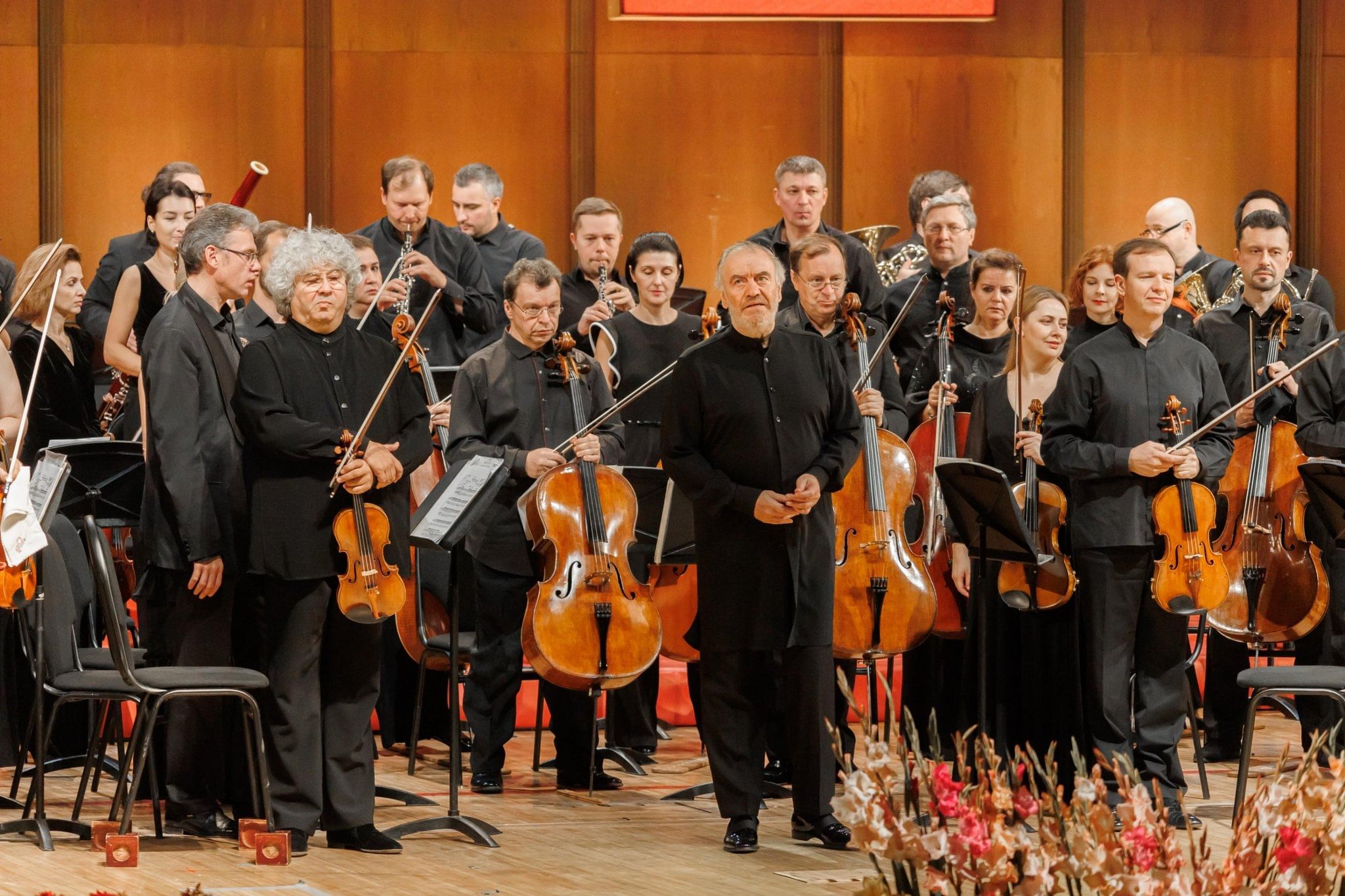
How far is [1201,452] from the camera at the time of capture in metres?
4.76

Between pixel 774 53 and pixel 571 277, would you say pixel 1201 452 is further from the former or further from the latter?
pixel 774 53

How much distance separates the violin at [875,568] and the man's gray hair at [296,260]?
1.33 meters

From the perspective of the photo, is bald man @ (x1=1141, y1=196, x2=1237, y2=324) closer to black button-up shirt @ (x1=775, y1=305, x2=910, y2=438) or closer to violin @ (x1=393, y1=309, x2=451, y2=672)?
black button-up shirt @ (x1=775, y1=305, x2=910, y2=438)

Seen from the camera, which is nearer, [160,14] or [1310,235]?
[160,14]

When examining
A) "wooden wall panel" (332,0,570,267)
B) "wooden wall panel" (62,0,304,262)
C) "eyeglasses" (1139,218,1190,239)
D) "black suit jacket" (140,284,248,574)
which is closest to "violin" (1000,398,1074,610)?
"black suit jacket" (140,284,248,574)

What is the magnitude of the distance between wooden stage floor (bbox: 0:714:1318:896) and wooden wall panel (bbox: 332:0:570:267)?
336cm

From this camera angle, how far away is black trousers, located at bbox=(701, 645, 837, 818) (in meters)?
4.47

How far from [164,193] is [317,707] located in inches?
86.5

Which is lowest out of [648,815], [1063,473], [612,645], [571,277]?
[648,815]

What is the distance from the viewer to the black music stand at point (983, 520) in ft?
15.0

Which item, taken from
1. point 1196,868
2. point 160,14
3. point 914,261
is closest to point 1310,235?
point 914,261

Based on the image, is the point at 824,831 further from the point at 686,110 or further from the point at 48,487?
the point at 686,110

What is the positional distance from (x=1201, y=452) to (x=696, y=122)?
3.97 m

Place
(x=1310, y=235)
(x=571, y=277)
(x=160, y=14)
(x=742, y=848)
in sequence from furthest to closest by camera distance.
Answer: (x=1310, y=235) < (x=160, y=14) < (x=571, y=277) < (x=742, y=848)
